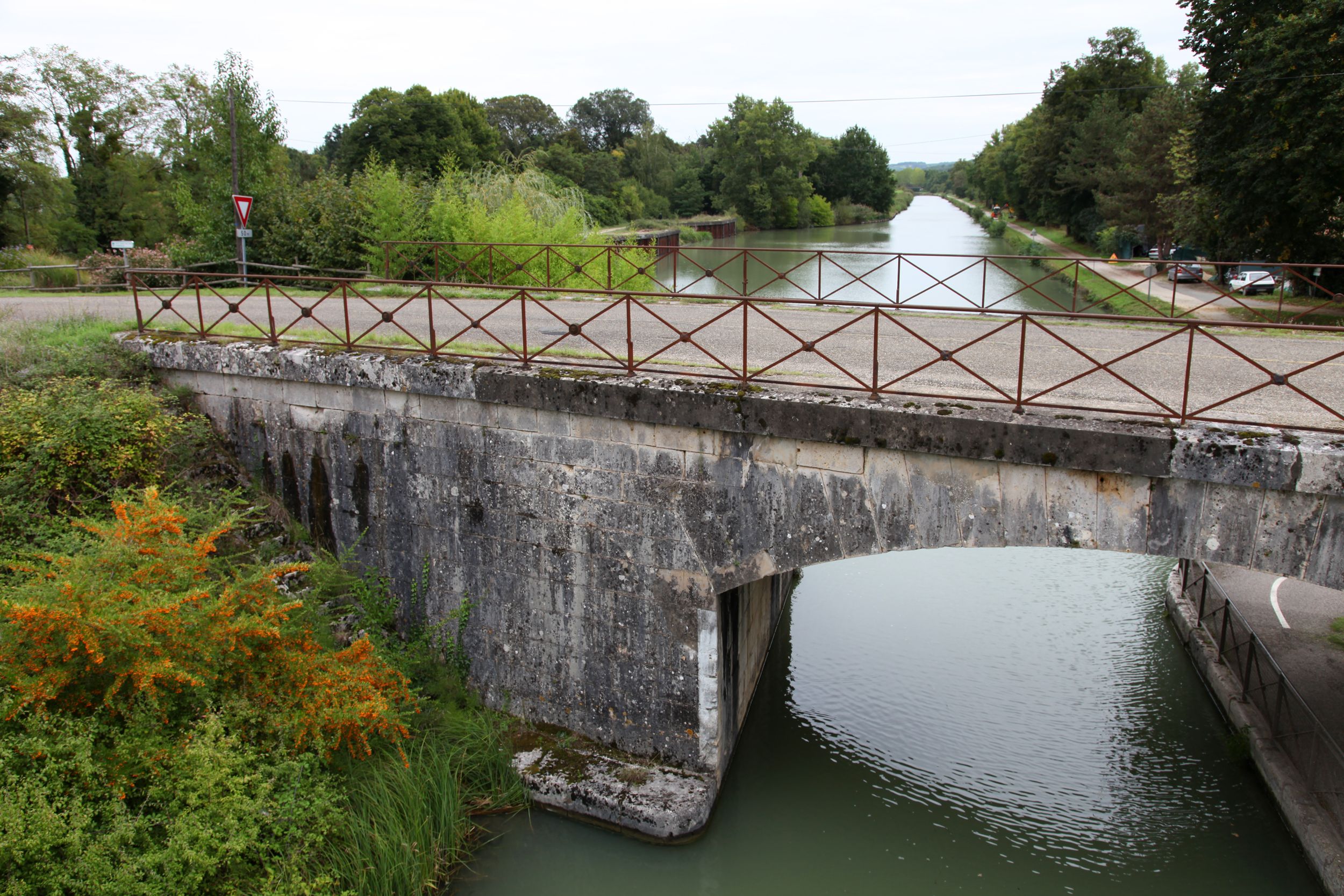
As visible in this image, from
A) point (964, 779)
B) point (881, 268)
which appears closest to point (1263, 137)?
point (881, 268)

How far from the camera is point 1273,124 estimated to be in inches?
640

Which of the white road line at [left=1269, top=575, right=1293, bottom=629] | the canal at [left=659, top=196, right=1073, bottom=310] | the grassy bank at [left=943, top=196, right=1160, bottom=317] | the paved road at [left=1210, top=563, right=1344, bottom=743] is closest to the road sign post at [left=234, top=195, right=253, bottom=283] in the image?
the canal at [left=659, top=196, right=1073, bottom=310]

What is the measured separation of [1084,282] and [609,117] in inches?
2140

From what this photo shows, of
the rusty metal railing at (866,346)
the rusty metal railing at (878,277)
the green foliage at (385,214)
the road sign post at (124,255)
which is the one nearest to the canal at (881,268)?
the rusty metal railing at (878,277)

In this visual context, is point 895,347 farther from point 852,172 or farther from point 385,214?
point 852,172

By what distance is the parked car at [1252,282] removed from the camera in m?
21.3

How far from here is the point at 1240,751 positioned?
8.05 m

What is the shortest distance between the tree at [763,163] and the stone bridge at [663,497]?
54.8m

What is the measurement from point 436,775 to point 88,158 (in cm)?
3891

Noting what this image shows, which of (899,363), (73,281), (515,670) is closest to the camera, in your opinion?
(515,670)

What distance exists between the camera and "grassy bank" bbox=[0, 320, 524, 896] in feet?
17.6

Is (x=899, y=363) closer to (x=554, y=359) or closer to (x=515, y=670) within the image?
(x=554, y=359)

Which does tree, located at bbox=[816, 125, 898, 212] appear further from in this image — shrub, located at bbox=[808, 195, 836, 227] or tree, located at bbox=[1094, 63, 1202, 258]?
tree, located at bbox=[1094, 63, 1202, 258]

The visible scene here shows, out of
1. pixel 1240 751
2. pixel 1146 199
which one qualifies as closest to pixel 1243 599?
pixel 1240 751
